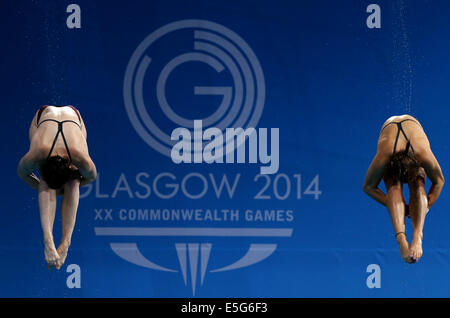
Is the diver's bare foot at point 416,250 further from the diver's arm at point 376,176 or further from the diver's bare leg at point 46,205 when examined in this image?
the diver's bare leg at point 46,205

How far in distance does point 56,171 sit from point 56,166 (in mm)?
52

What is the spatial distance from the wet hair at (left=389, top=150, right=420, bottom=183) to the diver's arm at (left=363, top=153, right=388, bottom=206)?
0.08 meters

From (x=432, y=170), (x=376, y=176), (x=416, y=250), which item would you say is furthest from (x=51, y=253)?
(x=432, y=170)

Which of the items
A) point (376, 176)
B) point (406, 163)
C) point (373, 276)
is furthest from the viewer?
point (373, 276)

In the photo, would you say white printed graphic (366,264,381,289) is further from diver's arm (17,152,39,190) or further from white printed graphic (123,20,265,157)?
diver's arm (17,152,39,190)

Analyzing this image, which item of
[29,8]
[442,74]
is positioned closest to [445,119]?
[442,74]

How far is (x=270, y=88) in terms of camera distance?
753 centimetres

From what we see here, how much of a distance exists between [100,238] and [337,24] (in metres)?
3.19

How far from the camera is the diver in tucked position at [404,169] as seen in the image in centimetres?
577

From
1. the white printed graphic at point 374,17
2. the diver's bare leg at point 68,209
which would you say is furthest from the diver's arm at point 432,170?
the diver's bare leg at point 68,209

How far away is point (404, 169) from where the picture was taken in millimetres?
5789

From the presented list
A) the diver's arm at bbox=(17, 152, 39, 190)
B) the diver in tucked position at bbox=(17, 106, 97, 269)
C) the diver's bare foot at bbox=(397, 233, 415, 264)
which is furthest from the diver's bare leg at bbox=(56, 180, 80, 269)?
the diver's bare foot at bbox=(397, 233, 415, 264)

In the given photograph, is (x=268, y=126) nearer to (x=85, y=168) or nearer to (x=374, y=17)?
(x=374, y=17)

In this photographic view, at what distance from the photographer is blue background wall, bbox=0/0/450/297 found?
7.38m
